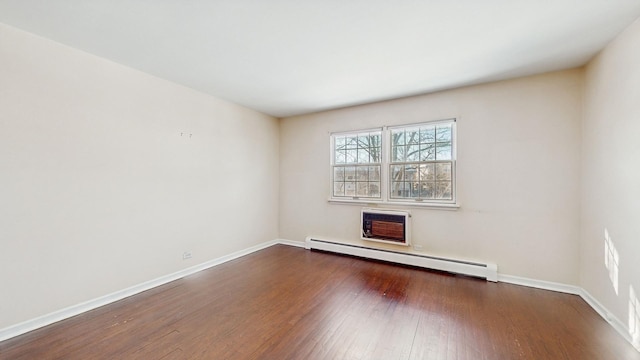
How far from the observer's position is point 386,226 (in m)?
3.89

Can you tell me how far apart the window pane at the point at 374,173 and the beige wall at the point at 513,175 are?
2.59ft

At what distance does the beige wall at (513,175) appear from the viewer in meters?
2.85

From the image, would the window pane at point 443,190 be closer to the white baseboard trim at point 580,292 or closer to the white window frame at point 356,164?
the white window frame at point 356,164

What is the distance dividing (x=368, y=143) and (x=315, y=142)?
1054 mm

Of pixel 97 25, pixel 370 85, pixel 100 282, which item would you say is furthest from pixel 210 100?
pixel 100 282

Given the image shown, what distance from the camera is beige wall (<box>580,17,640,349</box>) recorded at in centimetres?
198

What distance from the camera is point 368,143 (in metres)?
4.26

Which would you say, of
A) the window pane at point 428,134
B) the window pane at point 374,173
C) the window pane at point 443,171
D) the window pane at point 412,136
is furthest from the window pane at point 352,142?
the window pane at point 443,171

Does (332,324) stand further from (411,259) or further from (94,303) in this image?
(94,303)

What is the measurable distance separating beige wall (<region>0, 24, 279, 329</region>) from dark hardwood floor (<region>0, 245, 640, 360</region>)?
430 mm

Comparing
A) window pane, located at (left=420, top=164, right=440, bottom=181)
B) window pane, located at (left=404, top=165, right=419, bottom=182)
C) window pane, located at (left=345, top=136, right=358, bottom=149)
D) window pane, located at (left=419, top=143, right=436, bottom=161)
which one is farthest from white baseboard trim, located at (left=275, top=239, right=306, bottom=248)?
window pane, located at (left=419, top=143, right=436, bottom=161)

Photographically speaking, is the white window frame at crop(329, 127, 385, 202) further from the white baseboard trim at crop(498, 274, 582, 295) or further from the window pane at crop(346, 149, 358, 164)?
the white baseboard trim at crop(498, 274, 582, 295)

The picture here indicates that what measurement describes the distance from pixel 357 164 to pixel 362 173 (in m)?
0.19

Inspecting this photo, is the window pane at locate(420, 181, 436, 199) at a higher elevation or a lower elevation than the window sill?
higher
